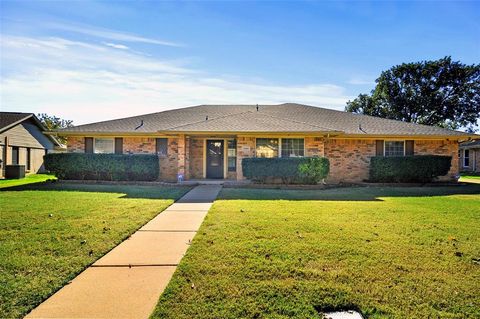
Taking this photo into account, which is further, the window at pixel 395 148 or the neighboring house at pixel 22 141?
the neighboring house at pixel 22 141

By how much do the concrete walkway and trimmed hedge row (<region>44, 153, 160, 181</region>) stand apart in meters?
8.70

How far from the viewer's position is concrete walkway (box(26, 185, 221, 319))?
2.58 m

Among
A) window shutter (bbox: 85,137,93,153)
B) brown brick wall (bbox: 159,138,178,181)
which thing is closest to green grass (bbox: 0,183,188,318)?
brown brick wall (bbox: 159,138,178,181)

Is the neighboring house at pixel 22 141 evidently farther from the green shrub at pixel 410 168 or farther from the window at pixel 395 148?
the window at pixel 395 148

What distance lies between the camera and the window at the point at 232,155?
1500cm

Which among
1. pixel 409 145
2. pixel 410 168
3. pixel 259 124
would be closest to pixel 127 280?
pixel 259 124

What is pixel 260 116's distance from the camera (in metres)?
16.1

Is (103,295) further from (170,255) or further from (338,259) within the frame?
(338,259)

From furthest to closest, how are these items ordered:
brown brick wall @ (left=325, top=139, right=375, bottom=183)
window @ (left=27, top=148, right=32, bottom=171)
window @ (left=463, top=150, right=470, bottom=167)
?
window @ (left=463, top=150, right=470, bottom=167)
window @ (left=27, top=148, right=32, bottom=171)
brown brick wall @ (left=325, top=139, right=375, bottom=183)

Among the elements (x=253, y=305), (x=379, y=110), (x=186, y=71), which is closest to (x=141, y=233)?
(x=253, y=305)

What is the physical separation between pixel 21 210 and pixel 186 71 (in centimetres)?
1002

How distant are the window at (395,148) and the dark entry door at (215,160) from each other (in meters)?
8.62

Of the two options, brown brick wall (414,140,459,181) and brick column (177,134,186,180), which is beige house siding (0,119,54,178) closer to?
brick column (177,134,186,180)

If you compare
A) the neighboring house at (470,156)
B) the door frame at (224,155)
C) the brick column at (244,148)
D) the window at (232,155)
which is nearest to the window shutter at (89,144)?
the door frame at (224,155)
